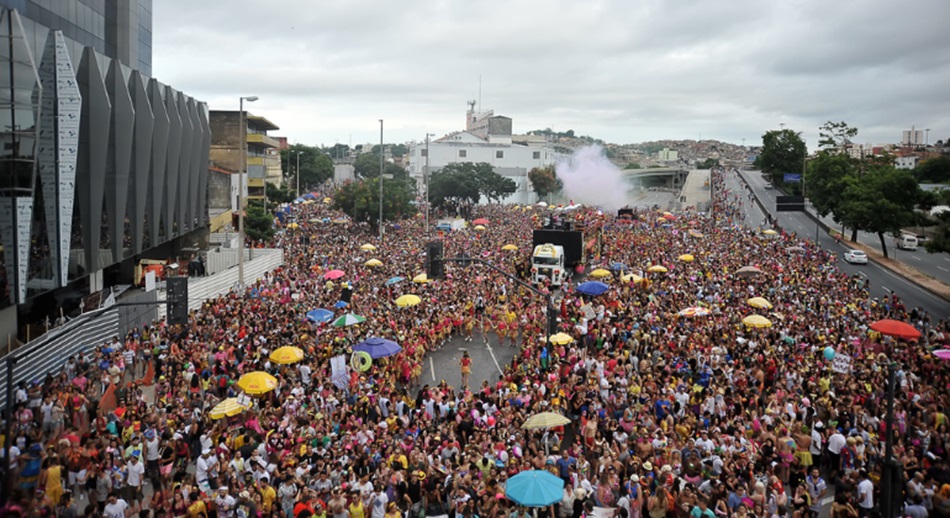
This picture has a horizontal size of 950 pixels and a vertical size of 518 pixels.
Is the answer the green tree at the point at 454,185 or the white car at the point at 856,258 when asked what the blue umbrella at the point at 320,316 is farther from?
the green tree at the point at 454,185

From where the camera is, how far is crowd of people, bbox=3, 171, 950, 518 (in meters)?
11.3

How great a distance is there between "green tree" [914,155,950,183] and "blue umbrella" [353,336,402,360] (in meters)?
106

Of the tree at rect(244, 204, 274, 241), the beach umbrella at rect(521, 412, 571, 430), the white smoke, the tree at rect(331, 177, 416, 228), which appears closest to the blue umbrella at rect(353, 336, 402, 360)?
the beach umbrella at rect(521, 412, 571, 430)

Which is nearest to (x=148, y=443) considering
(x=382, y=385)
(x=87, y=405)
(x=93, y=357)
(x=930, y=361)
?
(x=87, y=405)

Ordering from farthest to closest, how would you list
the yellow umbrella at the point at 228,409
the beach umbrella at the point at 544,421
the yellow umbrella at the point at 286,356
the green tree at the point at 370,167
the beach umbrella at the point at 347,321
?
the green tree at the point at 370,167
the beach umbrella at the point at 347,321
the yellow umbrella at the point at 286,356
the yellow umbrella at the point at 228,409
the beach umbrella at the point at 544,421

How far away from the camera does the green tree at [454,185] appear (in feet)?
263

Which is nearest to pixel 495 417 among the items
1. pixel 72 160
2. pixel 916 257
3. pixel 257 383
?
pixel 257 383

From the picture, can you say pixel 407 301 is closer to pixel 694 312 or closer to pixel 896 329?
pixel 694 312

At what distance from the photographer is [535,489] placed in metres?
10.4

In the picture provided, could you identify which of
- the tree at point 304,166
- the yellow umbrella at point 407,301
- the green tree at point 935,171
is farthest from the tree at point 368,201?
the green tree at point 935,171

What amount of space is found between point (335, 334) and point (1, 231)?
9.87 meters

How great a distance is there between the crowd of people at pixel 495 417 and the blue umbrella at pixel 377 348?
60 cm

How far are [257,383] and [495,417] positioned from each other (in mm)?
5167

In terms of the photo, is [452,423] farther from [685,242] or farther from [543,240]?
[685,242]
